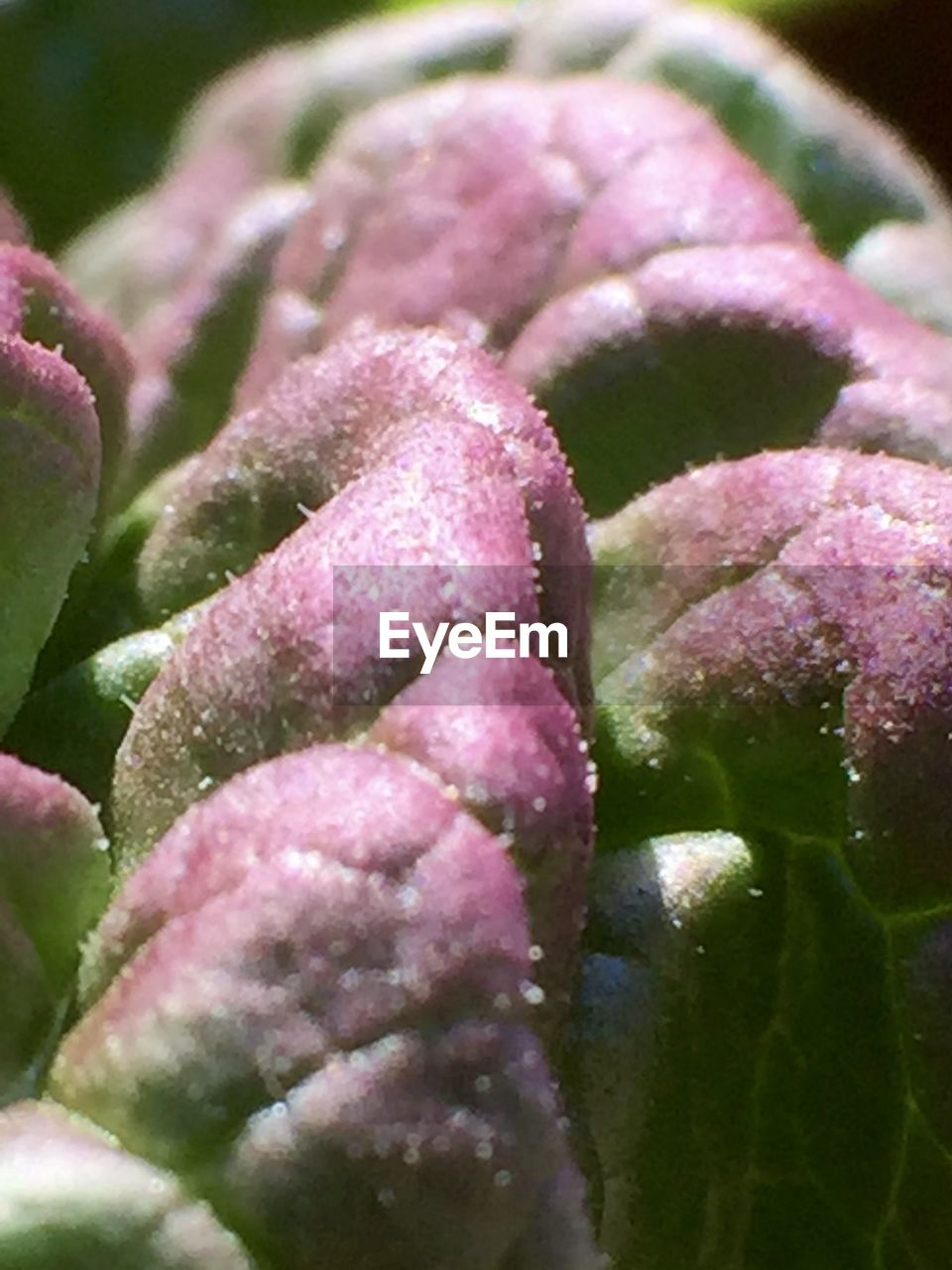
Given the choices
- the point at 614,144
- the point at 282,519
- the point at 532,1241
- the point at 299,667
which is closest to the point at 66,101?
the point at 614,144

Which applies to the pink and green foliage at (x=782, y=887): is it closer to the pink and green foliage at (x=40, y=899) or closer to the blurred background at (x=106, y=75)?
the pink and green foliage at (x=40, y=899)

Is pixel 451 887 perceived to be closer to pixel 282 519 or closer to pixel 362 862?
pixel 362 862

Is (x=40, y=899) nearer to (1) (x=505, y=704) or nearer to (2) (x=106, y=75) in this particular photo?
(1) (x=505, y=704)

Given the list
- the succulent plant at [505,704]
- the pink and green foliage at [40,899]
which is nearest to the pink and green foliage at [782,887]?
the succulent plant at [505,704]

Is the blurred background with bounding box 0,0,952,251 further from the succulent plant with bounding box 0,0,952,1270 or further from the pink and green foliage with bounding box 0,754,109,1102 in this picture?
the pink and green foliage with bounding box 0,754,109,1102

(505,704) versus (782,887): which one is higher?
(505,704)

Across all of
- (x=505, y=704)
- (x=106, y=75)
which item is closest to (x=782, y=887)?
(x=505, y=704)
